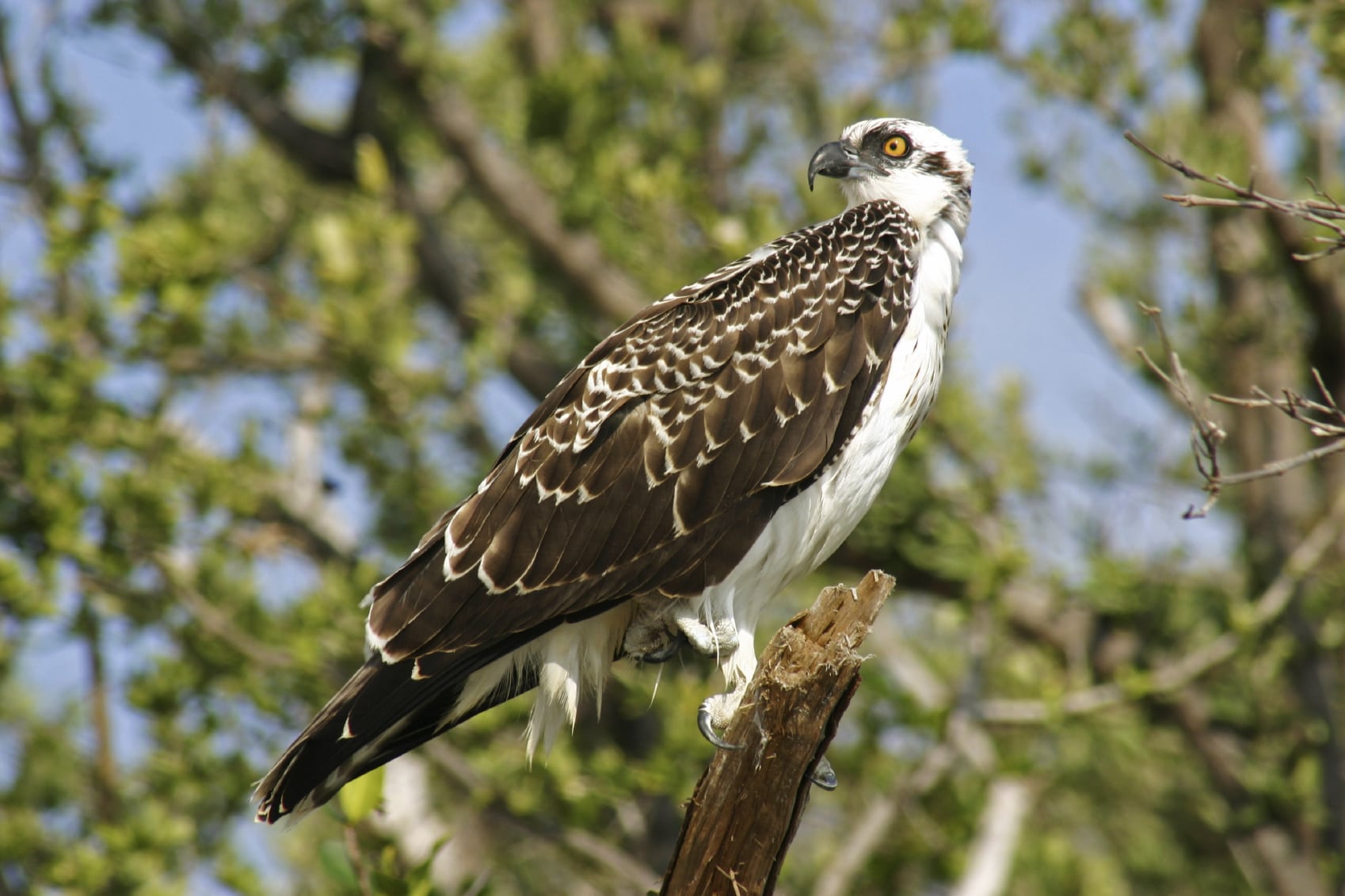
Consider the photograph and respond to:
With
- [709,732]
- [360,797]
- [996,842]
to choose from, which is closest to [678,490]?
[709,732]

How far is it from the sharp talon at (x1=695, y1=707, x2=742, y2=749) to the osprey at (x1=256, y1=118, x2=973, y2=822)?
0.6 inches

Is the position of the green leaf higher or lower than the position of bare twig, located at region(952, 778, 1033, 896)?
higher

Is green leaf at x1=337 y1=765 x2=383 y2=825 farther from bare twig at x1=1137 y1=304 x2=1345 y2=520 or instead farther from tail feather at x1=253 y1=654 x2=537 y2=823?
bare twig at x1=1137 y1=304 x2=1345 y2=520

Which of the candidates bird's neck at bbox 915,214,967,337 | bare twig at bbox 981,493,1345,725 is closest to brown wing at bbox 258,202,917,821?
bird's neck at bbox 915,214,967,337

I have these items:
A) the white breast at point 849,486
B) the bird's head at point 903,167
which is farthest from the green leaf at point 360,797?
the bird's head at point 903,167

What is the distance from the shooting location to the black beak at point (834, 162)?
240 inches

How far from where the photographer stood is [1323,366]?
1023 cm

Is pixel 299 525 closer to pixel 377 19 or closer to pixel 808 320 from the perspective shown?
pixel 377 19

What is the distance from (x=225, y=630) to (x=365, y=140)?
14.1 feet

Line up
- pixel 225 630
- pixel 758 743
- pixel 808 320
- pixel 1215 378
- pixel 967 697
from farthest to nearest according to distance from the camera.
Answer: pixel 1215 378 < pixel 225 630 < pixel 967 697 < pixel 808 320 < pixel 758 743

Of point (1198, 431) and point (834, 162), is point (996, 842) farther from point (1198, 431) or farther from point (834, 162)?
point (1198, 431)

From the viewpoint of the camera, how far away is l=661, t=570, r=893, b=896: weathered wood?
4.22 m

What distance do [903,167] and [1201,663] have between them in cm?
437

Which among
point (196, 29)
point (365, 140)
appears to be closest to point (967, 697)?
point (365, 140)
